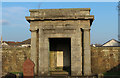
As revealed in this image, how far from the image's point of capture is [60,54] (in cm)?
1655

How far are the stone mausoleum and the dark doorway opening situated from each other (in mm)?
3483

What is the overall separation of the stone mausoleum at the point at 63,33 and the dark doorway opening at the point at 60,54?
11.4ft

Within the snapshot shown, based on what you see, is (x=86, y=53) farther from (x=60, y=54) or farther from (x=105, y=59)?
(x=60, y=54)

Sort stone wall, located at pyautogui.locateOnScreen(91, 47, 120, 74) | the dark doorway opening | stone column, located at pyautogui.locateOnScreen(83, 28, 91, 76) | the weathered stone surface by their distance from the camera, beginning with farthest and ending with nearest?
the dark doorway opening
stone wall, located at pyautogui.locateOnScreen(91, 47, 120, 74)
stone column, located at pyautogui.locateOnScreen(83, 28, 91, 76)
the weathered stone surface

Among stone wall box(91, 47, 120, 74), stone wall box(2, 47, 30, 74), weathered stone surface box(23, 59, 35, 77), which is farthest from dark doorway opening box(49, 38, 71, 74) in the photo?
weathered stone surface box(23, 59, 35, 77)

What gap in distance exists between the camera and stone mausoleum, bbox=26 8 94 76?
41.2 feet

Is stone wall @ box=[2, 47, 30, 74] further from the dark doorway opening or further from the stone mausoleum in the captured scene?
the dark doorway opening

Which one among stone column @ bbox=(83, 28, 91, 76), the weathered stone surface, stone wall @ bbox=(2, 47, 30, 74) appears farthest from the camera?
stone wall @ bbox=(2, 47, 30, 74)

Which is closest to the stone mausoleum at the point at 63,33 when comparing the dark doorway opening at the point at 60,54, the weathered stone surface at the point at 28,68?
the dark doorway opening at the point at 60,54

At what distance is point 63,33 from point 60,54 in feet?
14.5

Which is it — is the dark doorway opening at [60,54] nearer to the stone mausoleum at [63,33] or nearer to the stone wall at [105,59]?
the stone wall at [105,59]

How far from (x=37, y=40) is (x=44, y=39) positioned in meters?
0.72

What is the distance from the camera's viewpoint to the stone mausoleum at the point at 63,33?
A: 41.2ft

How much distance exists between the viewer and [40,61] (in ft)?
41.9
